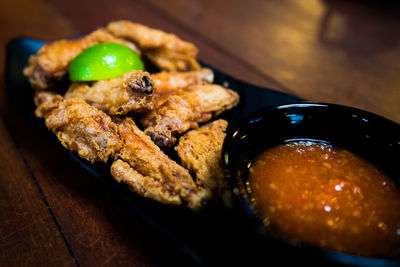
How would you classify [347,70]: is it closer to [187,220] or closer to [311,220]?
[311,220]

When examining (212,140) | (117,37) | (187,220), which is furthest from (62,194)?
(117,37)

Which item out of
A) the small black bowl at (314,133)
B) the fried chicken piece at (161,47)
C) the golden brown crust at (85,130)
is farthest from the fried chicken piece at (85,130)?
the fried chicken piece at (161,47)

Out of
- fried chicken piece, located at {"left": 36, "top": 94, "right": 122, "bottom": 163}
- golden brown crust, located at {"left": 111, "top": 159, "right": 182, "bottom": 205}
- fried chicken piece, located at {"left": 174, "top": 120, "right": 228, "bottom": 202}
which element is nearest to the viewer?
golden brown crust, located at {"left": 111, "top": 159, "right": 182, "bottom": 205}

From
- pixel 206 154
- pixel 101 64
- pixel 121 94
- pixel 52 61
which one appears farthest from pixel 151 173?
pixel 52 61

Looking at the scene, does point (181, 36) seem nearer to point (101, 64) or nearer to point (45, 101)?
point (101, 64)

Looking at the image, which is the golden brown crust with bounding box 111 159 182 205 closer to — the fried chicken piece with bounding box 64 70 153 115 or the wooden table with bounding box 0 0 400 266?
the wooden table with bounding box 0 0 400 266

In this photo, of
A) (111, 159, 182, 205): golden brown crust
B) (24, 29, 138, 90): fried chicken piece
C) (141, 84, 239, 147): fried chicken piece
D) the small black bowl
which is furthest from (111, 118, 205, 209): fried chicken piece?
(24, 29, 138, 90): fried chicken piece
